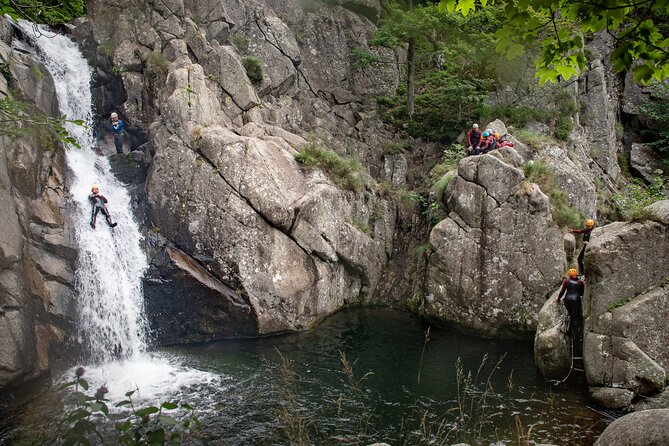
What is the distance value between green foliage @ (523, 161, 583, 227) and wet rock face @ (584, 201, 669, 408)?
4.22m

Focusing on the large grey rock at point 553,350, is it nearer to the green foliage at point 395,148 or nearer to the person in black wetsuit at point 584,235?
the person in black wetsuit at point 584,235

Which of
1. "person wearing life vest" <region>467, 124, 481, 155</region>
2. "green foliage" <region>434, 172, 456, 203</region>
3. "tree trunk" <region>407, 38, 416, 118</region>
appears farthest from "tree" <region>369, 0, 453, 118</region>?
"green foliage" <region>434, 172, 456, 203</region>

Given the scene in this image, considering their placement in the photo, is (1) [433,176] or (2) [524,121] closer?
(1) [433,176]

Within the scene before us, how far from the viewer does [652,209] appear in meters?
12.4

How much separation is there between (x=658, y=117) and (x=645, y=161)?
109 inches

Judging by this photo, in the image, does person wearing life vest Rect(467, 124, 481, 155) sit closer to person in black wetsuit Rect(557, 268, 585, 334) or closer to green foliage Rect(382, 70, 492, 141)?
green foliage Rect(382, 70, 492, 141)

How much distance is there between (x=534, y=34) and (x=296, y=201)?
13169 millimetres

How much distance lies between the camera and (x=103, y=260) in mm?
14852

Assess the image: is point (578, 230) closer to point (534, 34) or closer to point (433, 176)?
point (433, 176)

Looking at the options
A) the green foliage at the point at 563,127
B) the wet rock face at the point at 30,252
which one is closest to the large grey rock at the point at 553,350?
the green foliage at the point at 563,127

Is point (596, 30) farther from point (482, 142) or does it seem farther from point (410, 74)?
point (410, 74)

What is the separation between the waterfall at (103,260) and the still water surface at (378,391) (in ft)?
5.30

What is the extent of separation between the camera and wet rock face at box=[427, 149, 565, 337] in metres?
16.3

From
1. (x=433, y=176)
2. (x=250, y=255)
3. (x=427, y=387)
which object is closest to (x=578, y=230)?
(x=433, y=176)
